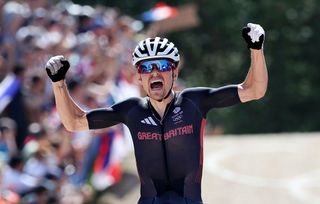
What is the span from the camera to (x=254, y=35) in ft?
19.6

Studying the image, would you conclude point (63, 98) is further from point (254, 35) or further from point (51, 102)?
point (51, 102)

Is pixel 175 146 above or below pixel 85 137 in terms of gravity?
above

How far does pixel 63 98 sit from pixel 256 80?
4.75ft

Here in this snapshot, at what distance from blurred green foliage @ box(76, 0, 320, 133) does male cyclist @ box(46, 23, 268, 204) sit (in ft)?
73.2

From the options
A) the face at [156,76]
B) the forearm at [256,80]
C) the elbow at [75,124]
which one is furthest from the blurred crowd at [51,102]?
the forearm at [256,80]

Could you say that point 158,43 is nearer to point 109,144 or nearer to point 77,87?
point 77,87

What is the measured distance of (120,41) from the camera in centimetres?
1420

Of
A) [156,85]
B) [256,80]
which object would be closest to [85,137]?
[156,85]

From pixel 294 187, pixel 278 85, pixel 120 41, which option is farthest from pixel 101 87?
pixel 278 85

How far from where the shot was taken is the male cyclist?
607cm

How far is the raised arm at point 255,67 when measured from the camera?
5.97 metres

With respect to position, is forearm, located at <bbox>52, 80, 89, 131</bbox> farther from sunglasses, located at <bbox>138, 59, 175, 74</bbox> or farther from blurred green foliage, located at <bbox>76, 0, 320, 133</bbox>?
blurred green foliage, located at <bbox>76, 0, 320, 133</bbox>

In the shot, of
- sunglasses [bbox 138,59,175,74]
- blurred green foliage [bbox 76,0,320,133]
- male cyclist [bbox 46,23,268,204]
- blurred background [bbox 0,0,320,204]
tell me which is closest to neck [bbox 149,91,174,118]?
male cyclist [bbox 46,23,268,204]

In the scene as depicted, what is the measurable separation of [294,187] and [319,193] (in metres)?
0.40
